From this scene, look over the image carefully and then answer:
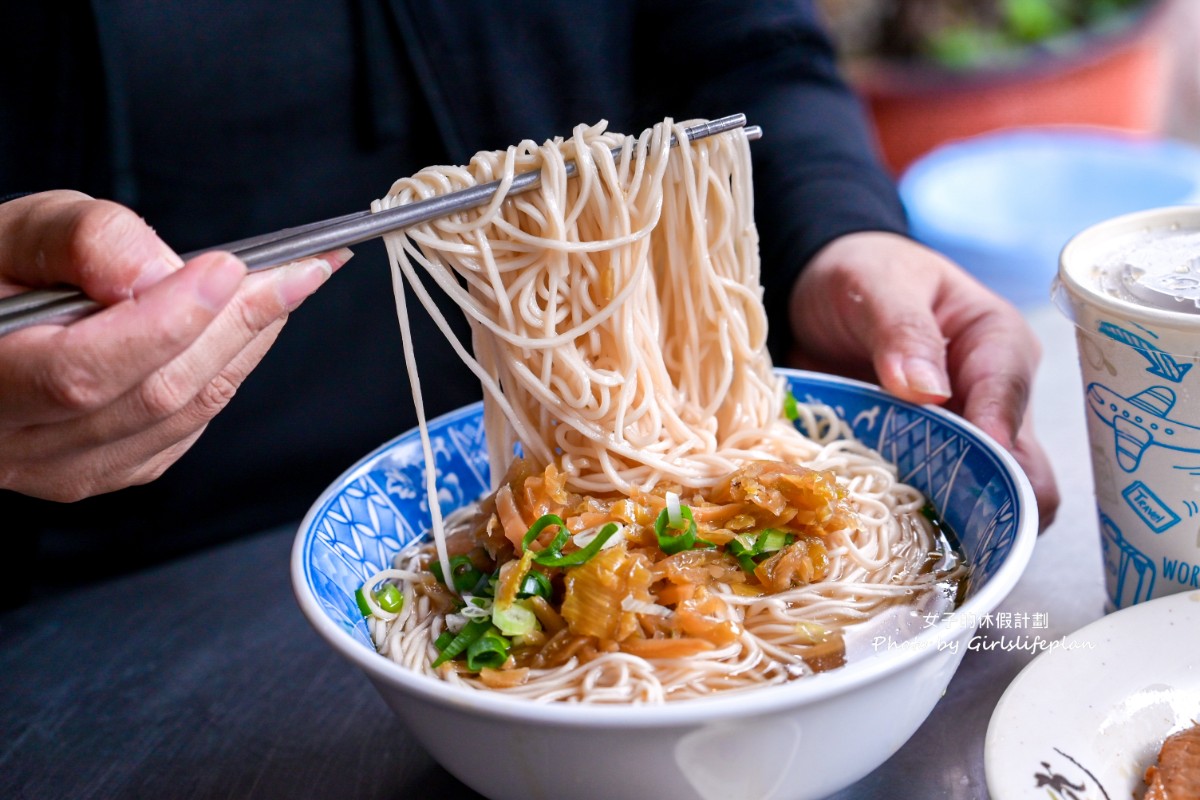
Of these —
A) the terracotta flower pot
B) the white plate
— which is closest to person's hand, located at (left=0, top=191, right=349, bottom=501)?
the white plate

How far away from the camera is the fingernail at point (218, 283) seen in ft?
4.29

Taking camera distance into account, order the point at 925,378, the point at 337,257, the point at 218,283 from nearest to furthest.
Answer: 1. the point at 218,283
2. the point at 337,257
3. the point at 925,378

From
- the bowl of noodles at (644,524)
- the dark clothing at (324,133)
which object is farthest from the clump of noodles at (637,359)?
the dark clothing at (324,133)

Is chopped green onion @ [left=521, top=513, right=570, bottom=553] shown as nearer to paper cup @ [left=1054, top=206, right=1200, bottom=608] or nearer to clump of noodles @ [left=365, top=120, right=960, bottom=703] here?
clump of noodles @ [left=365, top=120, right=960, bottom=703]

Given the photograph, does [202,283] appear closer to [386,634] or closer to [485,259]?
[485,259]

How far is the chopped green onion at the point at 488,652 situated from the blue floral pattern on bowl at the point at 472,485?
0.66ft

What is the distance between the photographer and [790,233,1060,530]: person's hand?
2.04m

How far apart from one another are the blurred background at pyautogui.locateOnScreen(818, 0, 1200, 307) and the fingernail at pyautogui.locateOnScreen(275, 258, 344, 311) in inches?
146

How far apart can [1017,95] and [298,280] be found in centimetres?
607

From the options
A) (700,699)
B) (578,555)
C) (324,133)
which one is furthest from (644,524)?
(324,133)

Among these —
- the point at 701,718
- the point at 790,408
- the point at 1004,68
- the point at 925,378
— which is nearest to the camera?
the point at 701,718

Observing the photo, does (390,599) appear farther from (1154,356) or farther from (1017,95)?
(1017,95)

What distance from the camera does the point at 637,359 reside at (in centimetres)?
191

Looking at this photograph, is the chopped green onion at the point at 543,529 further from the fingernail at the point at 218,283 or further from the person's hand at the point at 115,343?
the fingernail at the point at 218,283
